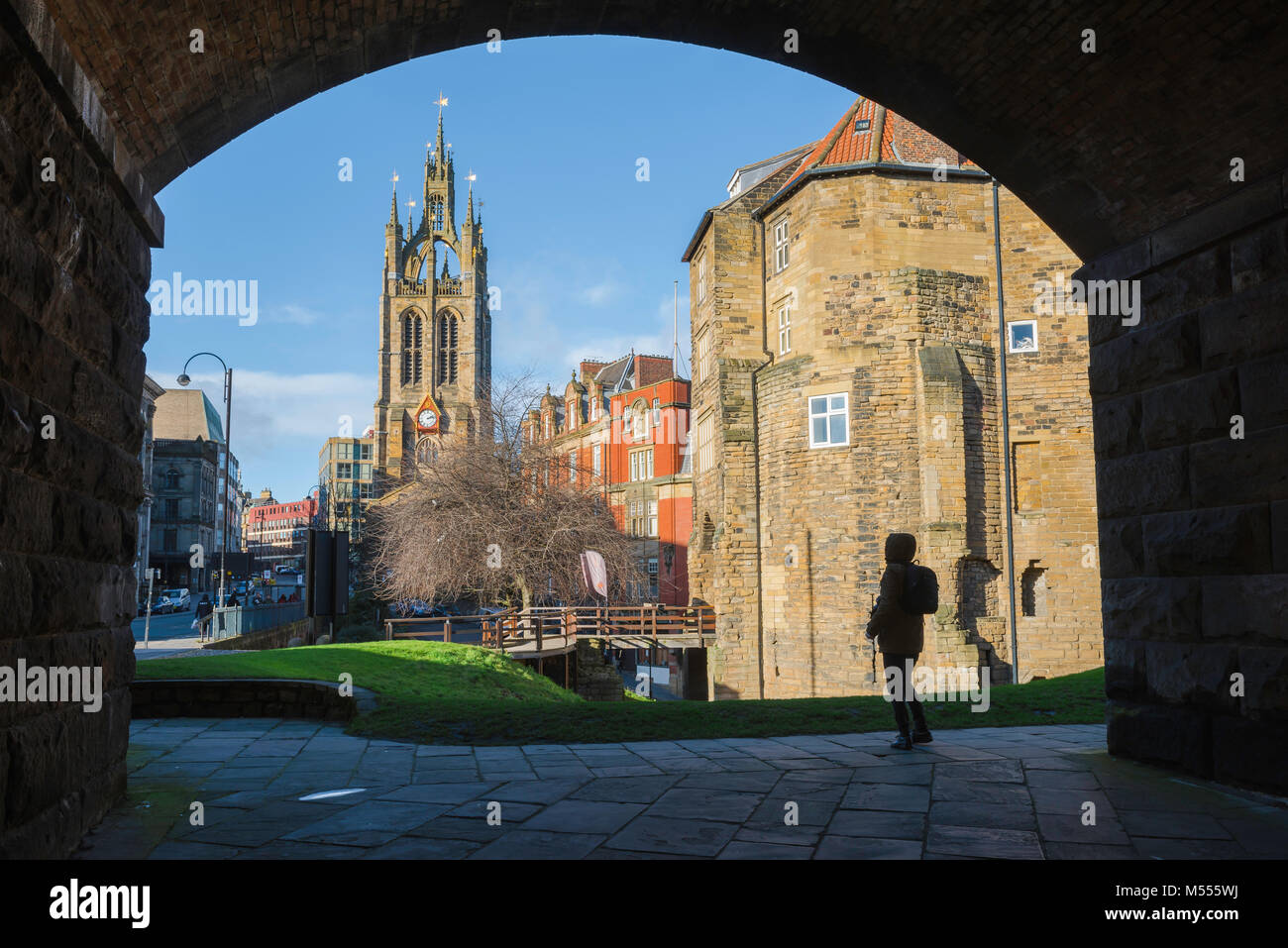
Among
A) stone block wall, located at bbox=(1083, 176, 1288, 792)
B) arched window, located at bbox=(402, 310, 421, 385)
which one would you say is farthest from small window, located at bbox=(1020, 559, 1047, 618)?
arched window, located at bbox=(402, 310, 421, 385)

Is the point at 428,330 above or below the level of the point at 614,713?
above

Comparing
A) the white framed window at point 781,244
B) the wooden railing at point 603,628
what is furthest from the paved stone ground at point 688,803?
the white framed window at point 781,244

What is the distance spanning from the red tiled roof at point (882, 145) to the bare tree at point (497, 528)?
12.9 m

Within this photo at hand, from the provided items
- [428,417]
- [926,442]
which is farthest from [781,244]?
[428,417]

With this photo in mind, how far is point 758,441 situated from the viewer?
26.6 meters

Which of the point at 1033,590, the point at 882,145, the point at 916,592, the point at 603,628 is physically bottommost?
the point at 603,628

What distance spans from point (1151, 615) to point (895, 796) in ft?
7.78

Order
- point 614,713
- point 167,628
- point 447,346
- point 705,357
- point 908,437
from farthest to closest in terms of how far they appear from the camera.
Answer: point 447,346 < point 167,628 < point 705,357 < point 908,437 < point 614,713

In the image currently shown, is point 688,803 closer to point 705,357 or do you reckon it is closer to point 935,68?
point 935,68

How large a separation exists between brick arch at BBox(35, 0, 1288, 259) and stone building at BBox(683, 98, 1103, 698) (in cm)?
1629

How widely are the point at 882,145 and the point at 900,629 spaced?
20.1 m

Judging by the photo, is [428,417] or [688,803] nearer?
[688,803]
